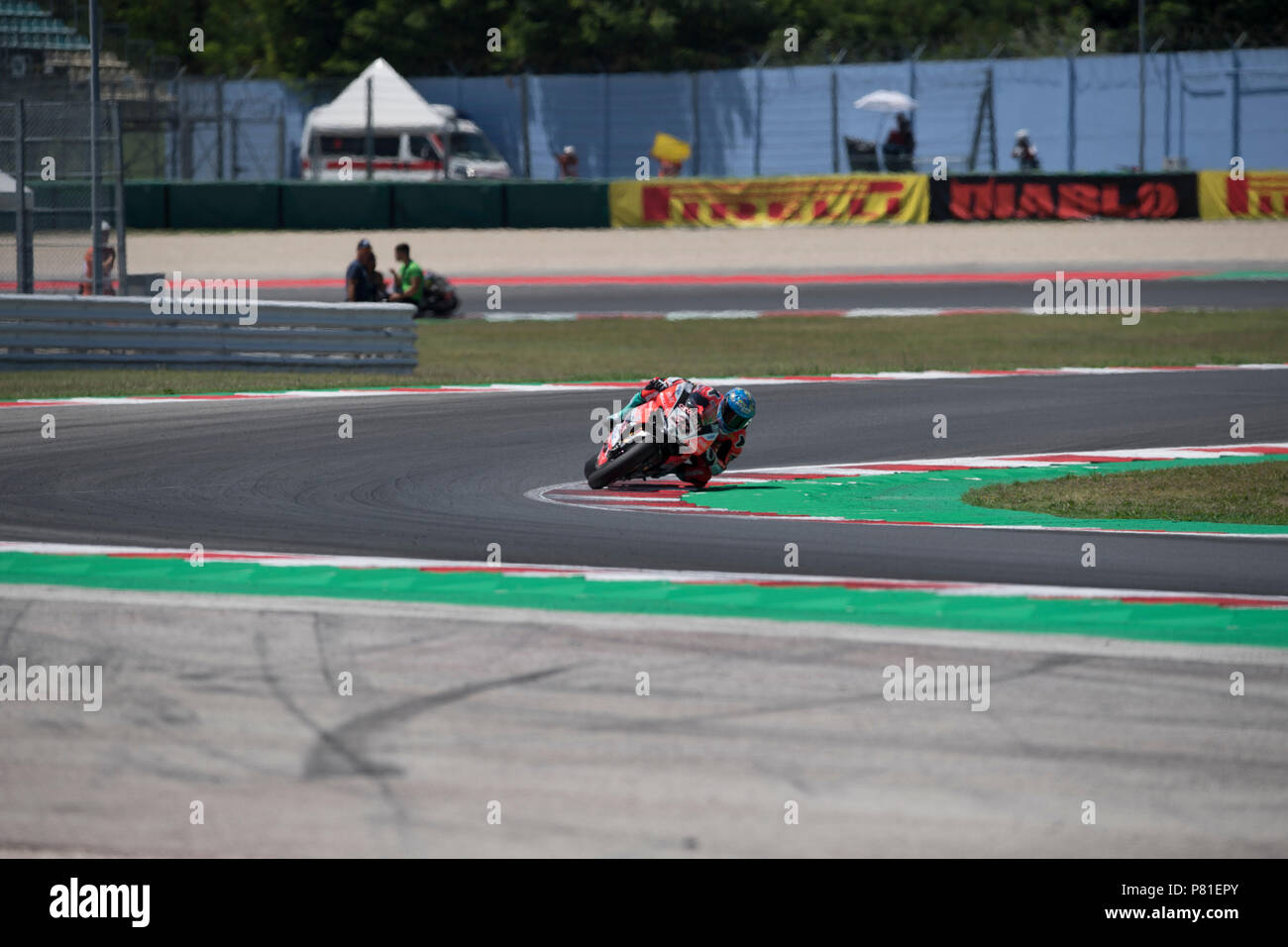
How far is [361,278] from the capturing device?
73.1ft

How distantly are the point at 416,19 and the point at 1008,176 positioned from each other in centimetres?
2187

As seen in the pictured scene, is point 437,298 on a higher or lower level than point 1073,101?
lower

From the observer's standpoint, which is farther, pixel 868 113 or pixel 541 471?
pixel 868 113

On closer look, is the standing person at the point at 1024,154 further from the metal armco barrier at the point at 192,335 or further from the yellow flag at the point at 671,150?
the metal armco barrier at the point at 192,335

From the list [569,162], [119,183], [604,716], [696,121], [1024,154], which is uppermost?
[696,121]

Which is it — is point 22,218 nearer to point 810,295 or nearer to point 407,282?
point 407,282

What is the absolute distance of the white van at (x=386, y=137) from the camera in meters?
37.5

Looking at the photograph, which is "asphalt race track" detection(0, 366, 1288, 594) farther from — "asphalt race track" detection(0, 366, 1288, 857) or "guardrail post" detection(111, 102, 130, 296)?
"guardrail post" detection(111, 102, 130, 296)

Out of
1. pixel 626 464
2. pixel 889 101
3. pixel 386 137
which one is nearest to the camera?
pixel 626 464

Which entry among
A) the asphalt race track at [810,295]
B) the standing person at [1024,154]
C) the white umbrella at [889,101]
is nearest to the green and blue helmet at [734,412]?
the asphalt race track at [810,295]

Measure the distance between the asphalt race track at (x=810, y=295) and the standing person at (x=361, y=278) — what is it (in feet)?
12.4

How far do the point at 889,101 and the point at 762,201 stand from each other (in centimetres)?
555

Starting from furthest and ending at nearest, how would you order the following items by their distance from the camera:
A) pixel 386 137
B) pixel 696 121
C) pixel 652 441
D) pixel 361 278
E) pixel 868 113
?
pixel 386 137 < pixel 868 113 < pixel 696 121 < pixel 361 278 < pixel 652 441

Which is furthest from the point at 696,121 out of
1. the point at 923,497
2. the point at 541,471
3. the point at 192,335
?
the point at 923,497
